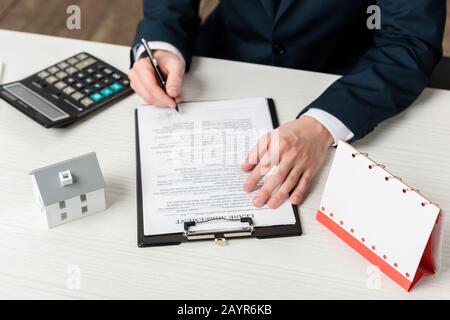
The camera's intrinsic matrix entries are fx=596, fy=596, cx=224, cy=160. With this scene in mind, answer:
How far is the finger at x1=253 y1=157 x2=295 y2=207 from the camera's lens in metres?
1.01

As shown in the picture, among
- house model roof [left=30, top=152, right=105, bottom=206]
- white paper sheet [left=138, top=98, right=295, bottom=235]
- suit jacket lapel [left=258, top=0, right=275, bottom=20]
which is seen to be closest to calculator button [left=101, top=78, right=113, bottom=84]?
white paper sheet [left=138, top=98, right=295, bottom=235]

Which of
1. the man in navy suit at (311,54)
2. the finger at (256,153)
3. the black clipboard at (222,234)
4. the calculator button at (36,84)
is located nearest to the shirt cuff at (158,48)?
the man in navy suit at (311,54)

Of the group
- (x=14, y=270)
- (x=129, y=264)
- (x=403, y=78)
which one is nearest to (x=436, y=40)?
(x=403, y=78)

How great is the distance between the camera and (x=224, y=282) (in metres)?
0.90

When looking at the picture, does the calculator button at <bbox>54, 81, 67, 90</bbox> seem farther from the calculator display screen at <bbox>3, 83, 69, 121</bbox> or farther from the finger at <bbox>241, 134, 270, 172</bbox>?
the finger at <bbox>241, 134, 270, 172</bbox>

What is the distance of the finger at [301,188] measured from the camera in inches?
40.0

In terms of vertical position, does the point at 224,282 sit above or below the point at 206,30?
below

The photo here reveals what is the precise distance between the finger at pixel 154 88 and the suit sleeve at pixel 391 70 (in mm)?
279

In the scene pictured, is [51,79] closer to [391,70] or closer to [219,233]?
[219,233]

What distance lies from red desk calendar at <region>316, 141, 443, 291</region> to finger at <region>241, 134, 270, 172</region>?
6.0 inches

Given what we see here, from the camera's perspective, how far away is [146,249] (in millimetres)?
941

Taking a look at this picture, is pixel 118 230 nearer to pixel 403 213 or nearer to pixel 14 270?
pixel 14 270

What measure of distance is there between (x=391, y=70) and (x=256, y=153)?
0.36 meters
